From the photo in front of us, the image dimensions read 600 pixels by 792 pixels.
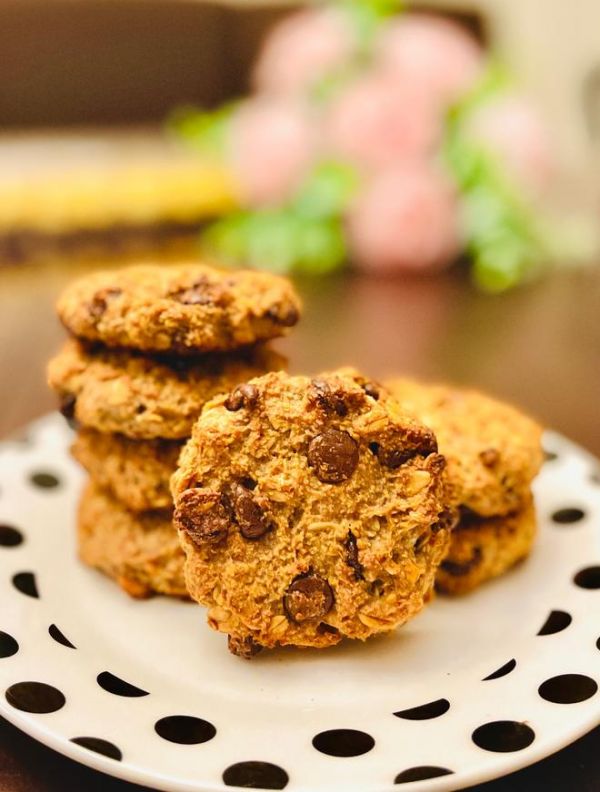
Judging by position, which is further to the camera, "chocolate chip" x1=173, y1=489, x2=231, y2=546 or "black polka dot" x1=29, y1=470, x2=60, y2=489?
"black polka dot" x1=29, y1=470, x2=60, y2=489

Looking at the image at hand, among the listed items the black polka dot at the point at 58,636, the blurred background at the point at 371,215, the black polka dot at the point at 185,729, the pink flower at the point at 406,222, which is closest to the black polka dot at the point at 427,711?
the black polka dot at the point at 185,729

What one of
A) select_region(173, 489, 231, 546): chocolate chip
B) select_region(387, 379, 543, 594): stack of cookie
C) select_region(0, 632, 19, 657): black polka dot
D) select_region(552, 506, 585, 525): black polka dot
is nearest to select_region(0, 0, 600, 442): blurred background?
select_region(552, 506, 585, 525): black polka dot

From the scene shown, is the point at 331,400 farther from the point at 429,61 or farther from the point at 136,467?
the point at 429,61

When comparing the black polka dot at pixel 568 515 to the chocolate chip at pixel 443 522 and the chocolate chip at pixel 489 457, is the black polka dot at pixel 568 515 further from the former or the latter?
the chocolate chip at pixel 443 522

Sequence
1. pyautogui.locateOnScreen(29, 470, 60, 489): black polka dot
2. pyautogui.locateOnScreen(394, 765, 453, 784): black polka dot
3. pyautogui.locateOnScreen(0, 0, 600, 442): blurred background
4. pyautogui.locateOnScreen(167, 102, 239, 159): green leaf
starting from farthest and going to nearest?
pyautogui.locateOnScreen(167, 102, 239, 159): green leaf → pyautogui.locateOnScreen(0, 0, 600, 442): blurred background → pyautogui.locateOnScreen(29, 470, 60, 489): black polka dot → pyautogui.locateOnScreen(394, 765, 453, 784): black polka dot

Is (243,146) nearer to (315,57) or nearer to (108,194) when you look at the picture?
(315,57)

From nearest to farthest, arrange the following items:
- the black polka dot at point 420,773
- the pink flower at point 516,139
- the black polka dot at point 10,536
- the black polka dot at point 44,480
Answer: the black polka dot at point 420,773 < the black polka dot at point 10,536 < the black polka dot at point 44,480 < the pink flower at point 516,139

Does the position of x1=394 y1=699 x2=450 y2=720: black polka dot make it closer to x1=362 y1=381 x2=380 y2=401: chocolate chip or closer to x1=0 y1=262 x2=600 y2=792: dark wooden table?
x1=362 y1=381 x2=380 y2=401: chocolate chip

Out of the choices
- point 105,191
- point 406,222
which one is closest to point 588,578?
point 406,222
